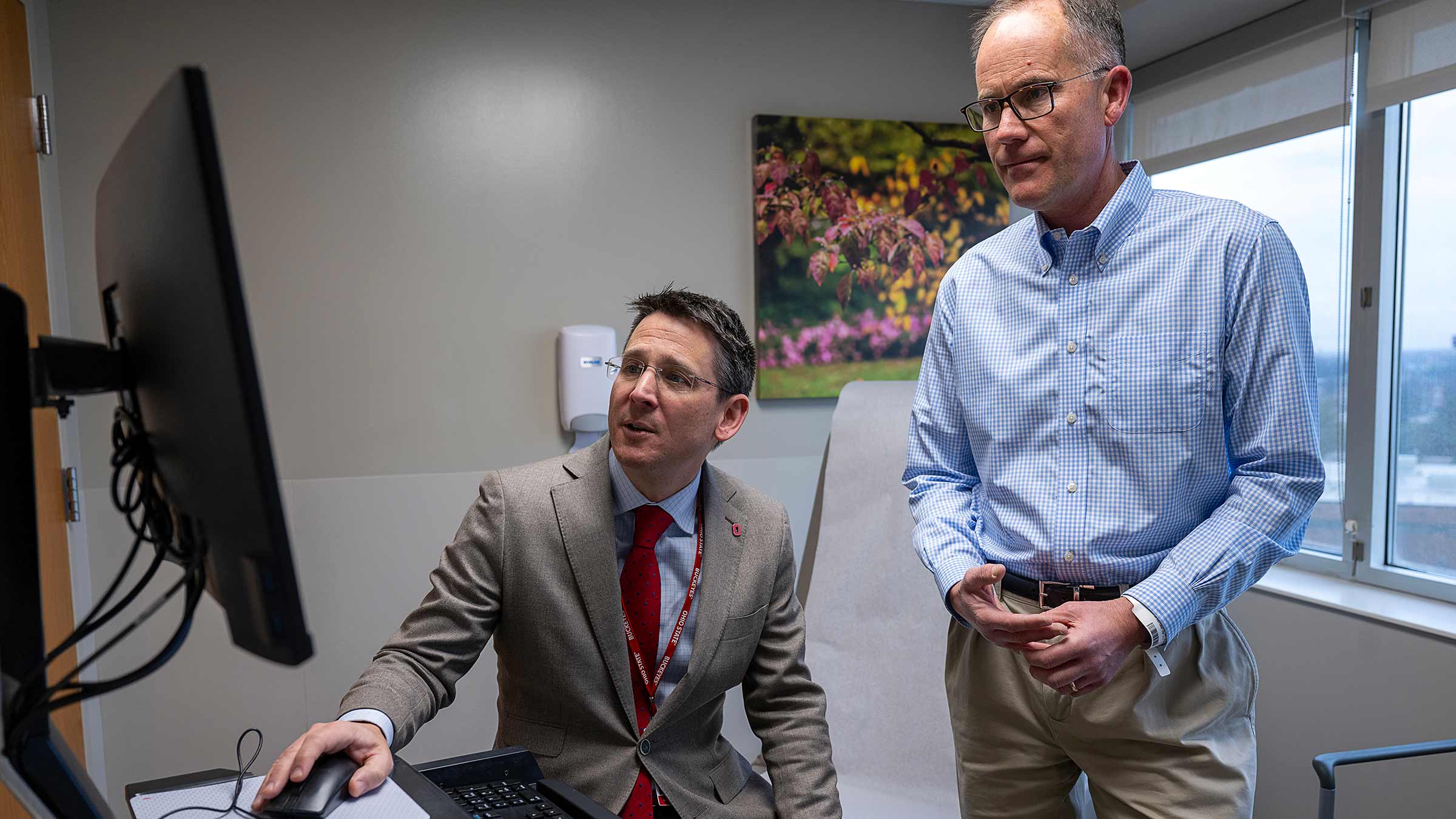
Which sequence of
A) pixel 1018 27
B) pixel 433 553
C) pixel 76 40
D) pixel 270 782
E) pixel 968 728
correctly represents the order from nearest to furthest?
1. pixel 270 782
2. pixel 1018 27
3. pixel 968 728
4. pixel 76 40
5. pixel 433 553

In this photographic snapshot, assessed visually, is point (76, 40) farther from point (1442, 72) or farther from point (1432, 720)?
point (1432, 720)

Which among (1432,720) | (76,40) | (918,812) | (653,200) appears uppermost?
(76,40)

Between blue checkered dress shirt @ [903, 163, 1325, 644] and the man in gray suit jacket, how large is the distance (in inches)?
12.6

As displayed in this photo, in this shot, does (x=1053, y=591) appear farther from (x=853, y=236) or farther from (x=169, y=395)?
(x=853, y=236)

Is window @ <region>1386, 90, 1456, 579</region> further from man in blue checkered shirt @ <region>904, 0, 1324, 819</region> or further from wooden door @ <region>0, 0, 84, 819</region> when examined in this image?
wooden door @ <region>0, 0, 84, 819</region>

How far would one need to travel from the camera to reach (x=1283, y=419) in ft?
4.19

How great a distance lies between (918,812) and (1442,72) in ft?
6.99

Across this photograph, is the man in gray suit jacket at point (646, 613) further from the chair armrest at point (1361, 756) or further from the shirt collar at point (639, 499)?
the chair armrest at point (1361, 756)

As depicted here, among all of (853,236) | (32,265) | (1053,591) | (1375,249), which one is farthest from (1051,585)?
(32,265)

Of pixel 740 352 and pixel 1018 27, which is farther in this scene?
pixel 740 352

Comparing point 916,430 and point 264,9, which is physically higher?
point 264,9

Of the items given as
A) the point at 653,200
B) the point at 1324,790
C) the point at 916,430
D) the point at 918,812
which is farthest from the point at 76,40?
the point at 1324,790

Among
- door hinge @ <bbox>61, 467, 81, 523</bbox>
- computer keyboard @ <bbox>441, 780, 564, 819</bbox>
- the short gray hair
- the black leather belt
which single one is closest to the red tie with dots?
computer keyboard @ <bbox>441, 780, 564, 819</bbox>

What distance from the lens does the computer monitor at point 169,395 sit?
53 cm
